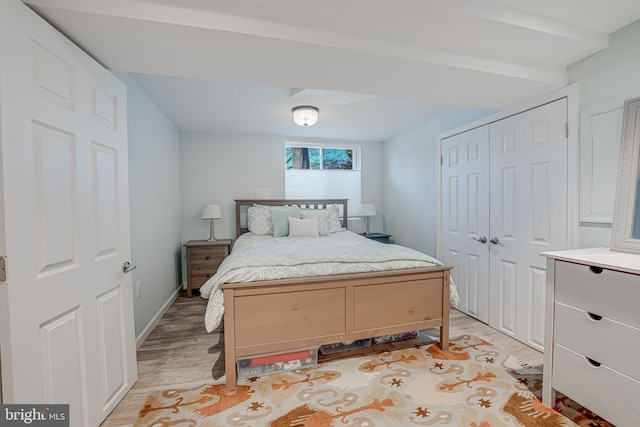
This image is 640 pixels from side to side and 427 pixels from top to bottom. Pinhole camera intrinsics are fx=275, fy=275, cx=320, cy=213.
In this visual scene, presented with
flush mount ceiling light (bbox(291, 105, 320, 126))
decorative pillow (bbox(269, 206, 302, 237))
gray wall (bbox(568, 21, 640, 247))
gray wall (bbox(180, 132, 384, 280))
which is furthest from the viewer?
gray wall (bbox(180, 132, 384, 280))

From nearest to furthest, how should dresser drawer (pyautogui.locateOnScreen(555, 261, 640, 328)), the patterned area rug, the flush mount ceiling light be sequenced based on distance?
1. dresser drawer (pyautogui.locateOnScreen(555, 261, 640, 328))
2. the patterned area rug
3. the flush mount ceiling light

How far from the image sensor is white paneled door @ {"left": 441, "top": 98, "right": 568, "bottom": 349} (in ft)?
6.85

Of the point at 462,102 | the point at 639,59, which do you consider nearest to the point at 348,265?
the point at 462,102

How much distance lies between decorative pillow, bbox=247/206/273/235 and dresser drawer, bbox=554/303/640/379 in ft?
10.3

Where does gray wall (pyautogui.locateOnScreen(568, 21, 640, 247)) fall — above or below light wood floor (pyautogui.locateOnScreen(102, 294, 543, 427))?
above

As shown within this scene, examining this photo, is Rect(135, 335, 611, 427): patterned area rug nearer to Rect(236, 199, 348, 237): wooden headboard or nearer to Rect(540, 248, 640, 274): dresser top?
Rect(540, 248, 640, 274): dresser top

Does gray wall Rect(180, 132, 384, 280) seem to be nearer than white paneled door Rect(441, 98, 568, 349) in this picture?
No

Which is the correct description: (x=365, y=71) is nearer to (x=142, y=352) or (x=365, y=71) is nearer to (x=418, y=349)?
(x=418, y=349)

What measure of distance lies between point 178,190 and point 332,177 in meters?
2.37

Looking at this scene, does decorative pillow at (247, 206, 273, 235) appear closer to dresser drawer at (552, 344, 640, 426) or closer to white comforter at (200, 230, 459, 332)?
white comforter at (200, 230, 459, 332)

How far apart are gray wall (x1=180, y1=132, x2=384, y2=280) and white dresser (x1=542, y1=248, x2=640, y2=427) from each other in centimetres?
358

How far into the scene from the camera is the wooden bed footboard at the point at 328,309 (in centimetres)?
180

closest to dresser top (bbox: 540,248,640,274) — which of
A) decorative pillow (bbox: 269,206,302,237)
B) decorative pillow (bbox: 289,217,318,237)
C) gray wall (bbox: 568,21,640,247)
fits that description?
gray wall (bbox: 568,21,640,247)

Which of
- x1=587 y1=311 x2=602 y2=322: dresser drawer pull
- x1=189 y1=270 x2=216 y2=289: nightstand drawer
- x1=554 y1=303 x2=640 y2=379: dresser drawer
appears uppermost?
x1=587 y1=311 x2=602 y2=322: dresser drawer pull
